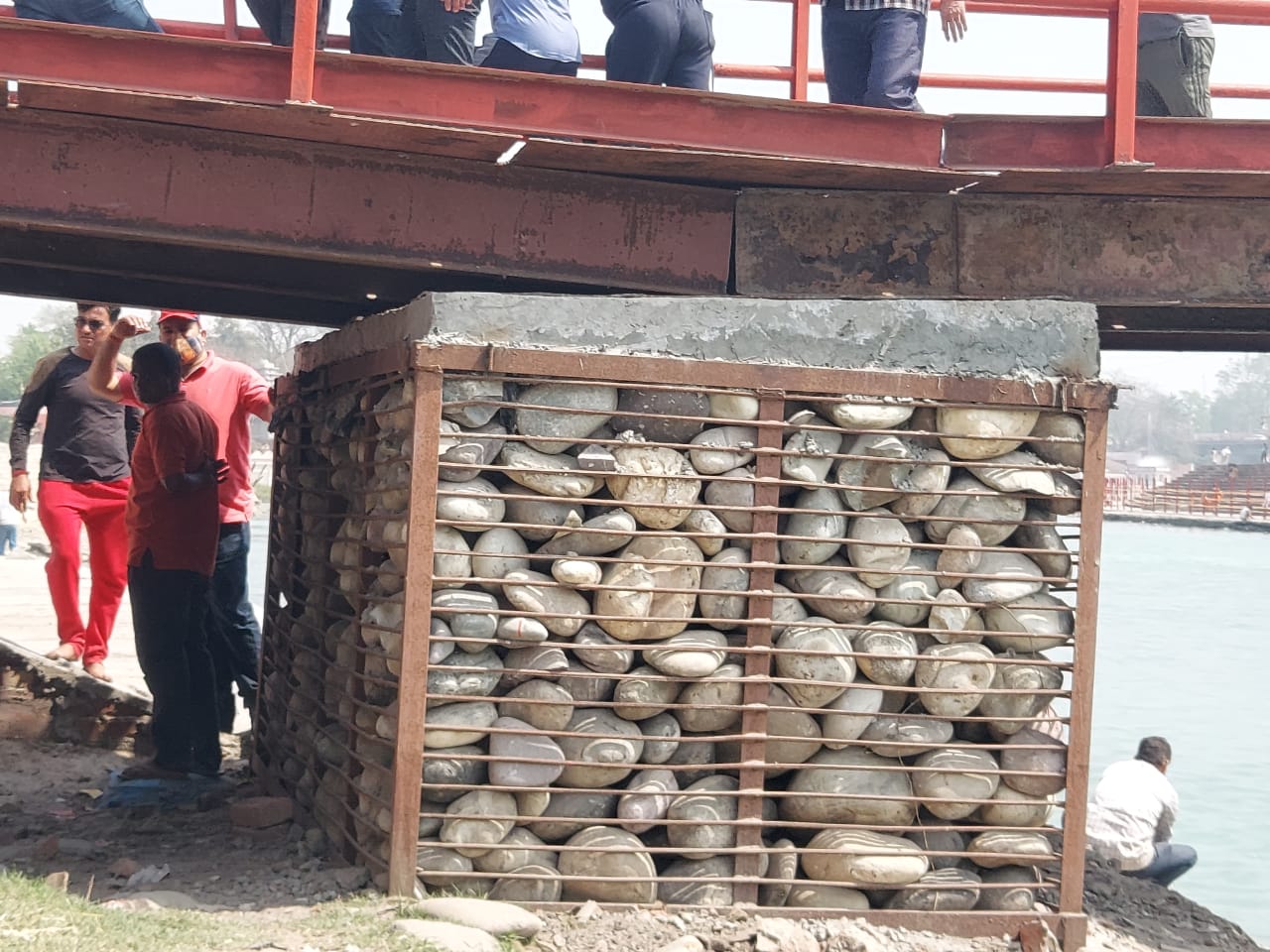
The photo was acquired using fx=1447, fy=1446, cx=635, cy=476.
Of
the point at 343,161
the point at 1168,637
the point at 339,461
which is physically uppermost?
the point at 343,161

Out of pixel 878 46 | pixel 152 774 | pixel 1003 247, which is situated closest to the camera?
pixel 878 46

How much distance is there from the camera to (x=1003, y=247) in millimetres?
6672

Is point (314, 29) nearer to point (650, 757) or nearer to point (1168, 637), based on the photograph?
point (650, 757)

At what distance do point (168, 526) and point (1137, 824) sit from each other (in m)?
6.49

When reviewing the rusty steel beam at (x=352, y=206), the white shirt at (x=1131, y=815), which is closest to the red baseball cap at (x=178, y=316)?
the rusty steel beam at (x=352, y=206)

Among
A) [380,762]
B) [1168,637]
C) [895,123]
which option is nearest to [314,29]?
[895,123]

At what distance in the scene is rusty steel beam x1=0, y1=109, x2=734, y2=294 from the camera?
19.7ft

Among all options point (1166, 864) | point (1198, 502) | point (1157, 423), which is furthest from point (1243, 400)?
point (1166, 864)

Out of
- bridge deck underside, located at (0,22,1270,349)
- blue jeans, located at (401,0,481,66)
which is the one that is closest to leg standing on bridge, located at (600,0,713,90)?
bridge deck underside, located at (0,22,1270,349)

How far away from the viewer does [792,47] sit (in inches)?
254

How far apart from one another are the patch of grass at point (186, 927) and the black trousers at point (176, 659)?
223 cm

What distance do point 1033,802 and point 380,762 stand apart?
2.54 meters

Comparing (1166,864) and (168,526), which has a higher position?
(168,526)

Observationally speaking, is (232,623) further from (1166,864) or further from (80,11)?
(1166,864)
